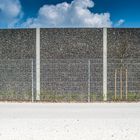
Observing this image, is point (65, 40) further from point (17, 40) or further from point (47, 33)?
point (17, 40)

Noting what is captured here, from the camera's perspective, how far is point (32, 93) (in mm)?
18688

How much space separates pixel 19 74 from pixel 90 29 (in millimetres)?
3847

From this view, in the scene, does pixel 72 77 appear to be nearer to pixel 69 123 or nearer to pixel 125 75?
pixel 125 75

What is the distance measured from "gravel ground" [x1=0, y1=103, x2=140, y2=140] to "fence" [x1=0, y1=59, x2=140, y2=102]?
14.9 feet

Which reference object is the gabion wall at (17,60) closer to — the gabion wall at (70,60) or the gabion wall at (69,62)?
the gabion wall at (69,62)

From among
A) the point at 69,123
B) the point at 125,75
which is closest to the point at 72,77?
the point at 125,75

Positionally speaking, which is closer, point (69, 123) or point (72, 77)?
point (69, 123)

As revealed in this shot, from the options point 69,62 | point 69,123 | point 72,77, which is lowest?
point 69,123

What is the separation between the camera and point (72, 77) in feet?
65.8

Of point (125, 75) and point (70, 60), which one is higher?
point (70, 60)

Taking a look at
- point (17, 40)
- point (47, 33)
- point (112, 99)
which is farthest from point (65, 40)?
point (112, 99)

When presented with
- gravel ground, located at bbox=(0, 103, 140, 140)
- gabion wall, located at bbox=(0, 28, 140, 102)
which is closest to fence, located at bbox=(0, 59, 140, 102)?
gabion wall, located at bbox=(0, 28, 140, 102)

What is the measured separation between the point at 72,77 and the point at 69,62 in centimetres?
70

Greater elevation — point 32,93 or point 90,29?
point 90,29
